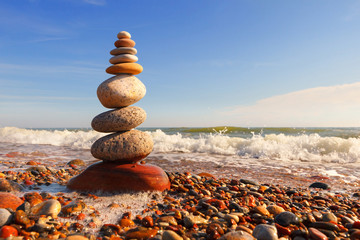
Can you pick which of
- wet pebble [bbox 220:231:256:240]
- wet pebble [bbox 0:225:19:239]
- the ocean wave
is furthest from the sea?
wet pebble [bbox 0:225:19:239]

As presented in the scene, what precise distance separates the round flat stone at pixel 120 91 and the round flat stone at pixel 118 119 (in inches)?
7.9

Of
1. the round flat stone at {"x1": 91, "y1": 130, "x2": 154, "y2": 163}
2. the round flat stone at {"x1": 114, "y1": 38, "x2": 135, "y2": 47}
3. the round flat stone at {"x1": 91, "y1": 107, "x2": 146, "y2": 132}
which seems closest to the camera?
the round flat stone at {"x1": 91, "y1": 130, "x2": 154, "y2": 163}

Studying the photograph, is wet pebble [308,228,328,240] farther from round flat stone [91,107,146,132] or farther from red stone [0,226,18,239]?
round flat stone [91,107,146,132]

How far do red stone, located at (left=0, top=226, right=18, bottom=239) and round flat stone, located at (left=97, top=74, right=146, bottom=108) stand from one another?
10.7 ft

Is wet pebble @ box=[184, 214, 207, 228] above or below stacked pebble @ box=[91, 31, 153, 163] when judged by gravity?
below

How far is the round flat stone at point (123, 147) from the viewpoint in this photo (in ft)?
17.7

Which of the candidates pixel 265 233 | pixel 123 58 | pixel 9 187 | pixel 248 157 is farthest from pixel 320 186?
pixel 9 187

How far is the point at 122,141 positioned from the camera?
5.45 metres

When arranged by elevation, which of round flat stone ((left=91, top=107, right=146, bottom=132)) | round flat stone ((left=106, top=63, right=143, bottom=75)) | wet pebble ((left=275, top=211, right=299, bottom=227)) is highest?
round flat stone ((left=106, top=63, right=143, bottom=75))

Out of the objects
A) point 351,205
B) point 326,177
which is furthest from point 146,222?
point 326,177

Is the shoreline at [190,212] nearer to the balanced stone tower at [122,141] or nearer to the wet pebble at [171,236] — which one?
the wet pebble at [171,236]

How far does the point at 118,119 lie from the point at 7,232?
3.07 meters

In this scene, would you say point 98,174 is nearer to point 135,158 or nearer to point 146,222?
point 135,158

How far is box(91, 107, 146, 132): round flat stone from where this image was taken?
18.3 ft
